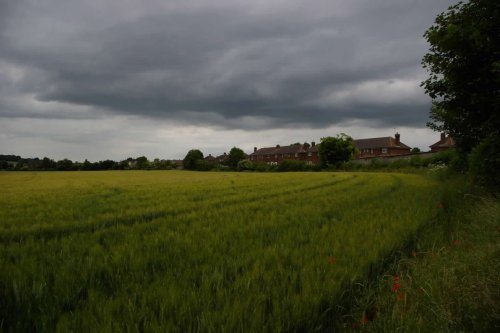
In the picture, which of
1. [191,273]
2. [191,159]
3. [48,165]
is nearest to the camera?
[191,273]

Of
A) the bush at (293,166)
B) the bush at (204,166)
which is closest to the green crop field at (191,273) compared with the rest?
the bush at (293,166)

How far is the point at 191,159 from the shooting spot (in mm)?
99500

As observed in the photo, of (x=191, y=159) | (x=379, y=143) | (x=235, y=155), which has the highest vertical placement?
(x=379, y=143)

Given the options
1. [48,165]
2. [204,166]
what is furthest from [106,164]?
[204,166]

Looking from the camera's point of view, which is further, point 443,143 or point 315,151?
point 315,151

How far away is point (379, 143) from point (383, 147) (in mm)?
2522

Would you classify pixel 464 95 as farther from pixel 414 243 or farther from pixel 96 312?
pixel 96 312

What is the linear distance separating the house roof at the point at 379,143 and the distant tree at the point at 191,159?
5898 cm

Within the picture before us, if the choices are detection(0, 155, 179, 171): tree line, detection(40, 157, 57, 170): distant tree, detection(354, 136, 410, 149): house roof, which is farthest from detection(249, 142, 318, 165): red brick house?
detection(40, 157, 57, 170): distant tree

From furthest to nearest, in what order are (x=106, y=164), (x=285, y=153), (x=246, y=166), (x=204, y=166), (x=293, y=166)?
(x=285, y=153) < (x=106, y=164) < (x=204, y=166) < (x=246, y=166) < (x=293, y=166)

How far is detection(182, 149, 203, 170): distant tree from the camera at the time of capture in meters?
95.9

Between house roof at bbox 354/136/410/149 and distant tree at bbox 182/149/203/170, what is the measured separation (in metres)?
59.0

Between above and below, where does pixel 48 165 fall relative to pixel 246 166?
above

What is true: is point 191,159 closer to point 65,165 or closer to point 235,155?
point 235,155
